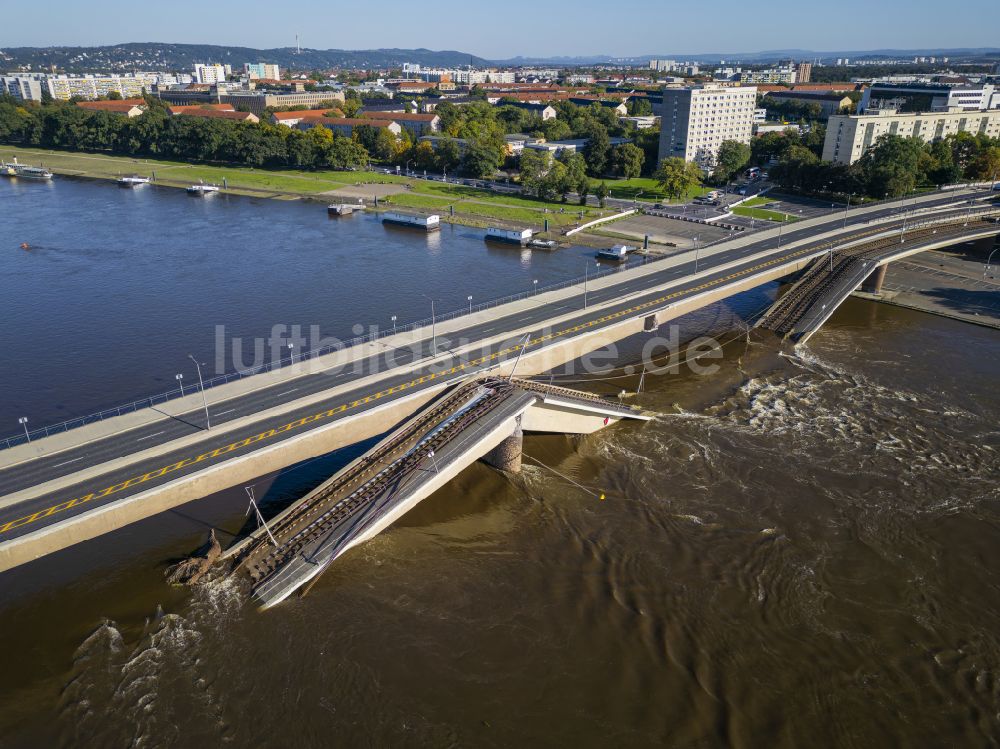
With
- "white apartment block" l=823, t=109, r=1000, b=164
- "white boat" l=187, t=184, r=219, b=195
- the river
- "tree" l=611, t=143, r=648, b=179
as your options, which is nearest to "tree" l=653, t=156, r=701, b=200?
"tree" l=611, t=143, r=648, b=179

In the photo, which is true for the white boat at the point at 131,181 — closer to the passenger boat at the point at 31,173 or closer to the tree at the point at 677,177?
the passenger boat at the point at 31,173

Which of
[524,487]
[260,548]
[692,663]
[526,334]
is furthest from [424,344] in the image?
[692,663]

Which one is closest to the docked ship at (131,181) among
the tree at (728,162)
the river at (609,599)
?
the river at (609,599)

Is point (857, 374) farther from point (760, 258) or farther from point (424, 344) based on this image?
point (424, 344)

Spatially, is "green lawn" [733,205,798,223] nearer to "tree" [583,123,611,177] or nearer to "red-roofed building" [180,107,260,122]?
"tree" [583,123,611,177]

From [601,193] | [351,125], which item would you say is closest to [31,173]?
[351,125]
